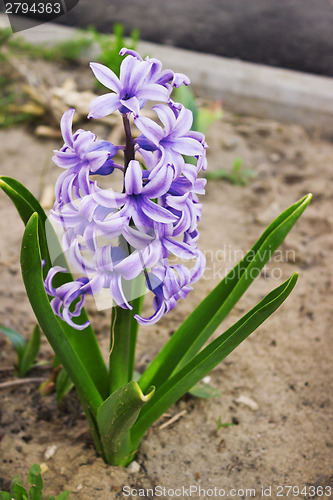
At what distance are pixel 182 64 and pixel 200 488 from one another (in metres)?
2.86

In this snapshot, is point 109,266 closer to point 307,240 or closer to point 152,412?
point 152,412

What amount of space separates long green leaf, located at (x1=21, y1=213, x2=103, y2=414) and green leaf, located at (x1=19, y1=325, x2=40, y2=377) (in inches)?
14.8

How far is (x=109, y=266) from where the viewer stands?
105 cm

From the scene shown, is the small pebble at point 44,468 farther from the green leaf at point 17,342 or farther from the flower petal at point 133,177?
the flower petal at point 133,177

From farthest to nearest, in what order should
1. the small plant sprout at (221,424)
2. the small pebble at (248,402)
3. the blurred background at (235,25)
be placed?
the blurred background at (235,25)
the small pebble at (248,402)
the small plant sprout at (221,424)

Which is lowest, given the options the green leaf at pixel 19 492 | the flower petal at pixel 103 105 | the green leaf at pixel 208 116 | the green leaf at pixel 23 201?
the green leaf at pixel 208 116

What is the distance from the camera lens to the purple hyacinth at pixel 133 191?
986 mm

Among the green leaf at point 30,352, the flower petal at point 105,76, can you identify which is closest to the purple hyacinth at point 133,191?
the flower petal at point 105,76

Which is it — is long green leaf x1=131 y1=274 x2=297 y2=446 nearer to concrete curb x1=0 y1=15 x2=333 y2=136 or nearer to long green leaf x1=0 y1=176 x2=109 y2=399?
long green leaf x1=0 y1=176 x2=109 y2=399

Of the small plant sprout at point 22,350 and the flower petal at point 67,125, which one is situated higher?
the flower petal at point 67,125

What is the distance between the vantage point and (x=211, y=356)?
1.19 metres

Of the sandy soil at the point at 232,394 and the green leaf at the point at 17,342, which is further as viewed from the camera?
the green leaf at the point at 17,342

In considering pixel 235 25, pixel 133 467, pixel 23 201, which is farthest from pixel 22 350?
pixel 235 25

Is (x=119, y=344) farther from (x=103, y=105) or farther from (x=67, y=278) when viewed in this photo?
(x=103, y=105)
